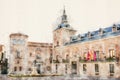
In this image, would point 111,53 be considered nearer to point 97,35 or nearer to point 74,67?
point 97,35

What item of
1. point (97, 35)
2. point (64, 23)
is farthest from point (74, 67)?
point (64, 23)

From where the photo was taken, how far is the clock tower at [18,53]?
97.9ft

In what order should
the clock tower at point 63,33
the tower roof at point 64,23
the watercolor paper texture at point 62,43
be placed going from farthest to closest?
the tower roof at point 64,23 < the clock tower at point 63,33 < the watercolor paper texture at point 62,43

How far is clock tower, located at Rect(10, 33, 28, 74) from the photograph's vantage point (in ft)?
97.9

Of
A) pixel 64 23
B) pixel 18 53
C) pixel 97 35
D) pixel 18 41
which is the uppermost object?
pixel 64 23

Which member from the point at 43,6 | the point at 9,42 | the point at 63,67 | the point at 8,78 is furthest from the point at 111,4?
the point at 9,42

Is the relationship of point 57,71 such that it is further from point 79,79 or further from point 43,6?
point 43,6

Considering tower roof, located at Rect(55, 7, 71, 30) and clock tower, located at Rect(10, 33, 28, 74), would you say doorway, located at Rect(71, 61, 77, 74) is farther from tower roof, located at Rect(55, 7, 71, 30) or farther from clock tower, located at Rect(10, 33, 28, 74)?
clock tower, located at Rect(10, 33, 28, 74)

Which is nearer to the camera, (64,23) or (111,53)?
(111,53)

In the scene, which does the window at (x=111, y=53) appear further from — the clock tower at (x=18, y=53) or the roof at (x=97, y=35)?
the clock tower at (x=18, y=53)

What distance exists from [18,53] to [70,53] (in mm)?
7199

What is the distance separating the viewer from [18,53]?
30.4 meters

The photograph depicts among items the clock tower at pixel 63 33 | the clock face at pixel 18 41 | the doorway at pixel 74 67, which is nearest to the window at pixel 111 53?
the doorway at pixel 74 67

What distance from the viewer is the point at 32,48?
3228cm
